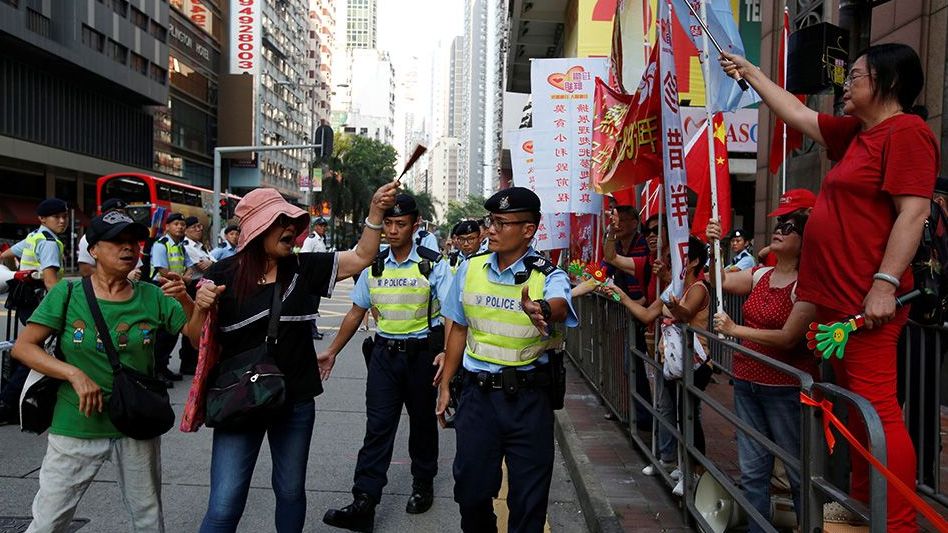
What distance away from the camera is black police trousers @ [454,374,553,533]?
336 cm

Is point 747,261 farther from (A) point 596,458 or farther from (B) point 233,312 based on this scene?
(B) point 233,312

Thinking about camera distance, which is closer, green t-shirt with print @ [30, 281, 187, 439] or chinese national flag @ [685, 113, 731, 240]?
green t-shirt with print @ [30, 281, 187, 439]

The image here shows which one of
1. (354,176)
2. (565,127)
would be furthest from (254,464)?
(354,176)

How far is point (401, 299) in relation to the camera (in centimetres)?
483

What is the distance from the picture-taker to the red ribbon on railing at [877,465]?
197 centimetres

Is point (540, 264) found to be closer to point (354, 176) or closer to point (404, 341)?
point (404, 341)

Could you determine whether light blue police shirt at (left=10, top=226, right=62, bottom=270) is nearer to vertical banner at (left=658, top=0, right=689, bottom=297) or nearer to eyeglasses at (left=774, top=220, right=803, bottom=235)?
vertical banner at (left=658, top=0, right=689, bottom=297)

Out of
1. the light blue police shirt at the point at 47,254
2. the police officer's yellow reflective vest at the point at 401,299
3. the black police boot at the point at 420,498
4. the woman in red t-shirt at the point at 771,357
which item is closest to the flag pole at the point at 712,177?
the woman in red t-shirt at the point at 771,357

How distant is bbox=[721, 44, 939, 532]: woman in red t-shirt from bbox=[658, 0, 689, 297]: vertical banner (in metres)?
1.24

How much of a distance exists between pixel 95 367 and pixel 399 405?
1.97 metres

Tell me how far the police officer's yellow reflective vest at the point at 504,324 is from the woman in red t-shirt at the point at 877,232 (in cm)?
114

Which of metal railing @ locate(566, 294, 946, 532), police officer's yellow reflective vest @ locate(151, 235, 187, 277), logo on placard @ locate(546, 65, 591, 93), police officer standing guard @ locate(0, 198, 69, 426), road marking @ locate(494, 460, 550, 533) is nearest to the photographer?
metal railing @ locate(566, 294, 946, 532)

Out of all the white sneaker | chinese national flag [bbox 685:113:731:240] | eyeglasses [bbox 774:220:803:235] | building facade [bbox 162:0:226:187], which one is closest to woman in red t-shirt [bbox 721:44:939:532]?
eyeglasses [bbox 774:220:803:235]

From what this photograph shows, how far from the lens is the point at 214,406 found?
3.14 meters
